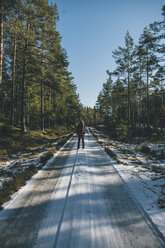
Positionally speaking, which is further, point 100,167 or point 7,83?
point 7,83

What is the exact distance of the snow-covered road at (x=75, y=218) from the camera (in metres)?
2.02

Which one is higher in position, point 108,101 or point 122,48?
point 122,48

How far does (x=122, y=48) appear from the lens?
1983cm

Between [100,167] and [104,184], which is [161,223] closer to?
[104,184]

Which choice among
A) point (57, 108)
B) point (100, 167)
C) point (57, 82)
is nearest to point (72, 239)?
point (100, 167)

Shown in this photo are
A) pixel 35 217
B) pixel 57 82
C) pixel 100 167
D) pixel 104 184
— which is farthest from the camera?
pixel 57 82

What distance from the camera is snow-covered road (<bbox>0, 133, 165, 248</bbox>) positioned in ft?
6.63

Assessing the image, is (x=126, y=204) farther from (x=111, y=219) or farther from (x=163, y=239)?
(x=163, y=239)

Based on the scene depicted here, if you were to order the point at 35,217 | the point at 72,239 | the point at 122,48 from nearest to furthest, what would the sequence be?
the point at 72,239
the point at 35,217
the point at 122,48

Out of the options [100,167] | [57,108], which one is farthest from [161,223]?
[57,108]

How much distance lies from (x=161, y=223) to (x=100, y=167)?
3191mm

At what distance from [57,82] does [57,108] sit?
1313 centimetres

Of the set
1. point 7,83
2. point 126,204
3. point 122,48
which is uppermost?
point 122,48

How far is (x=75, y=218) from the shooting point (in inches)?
98.3
